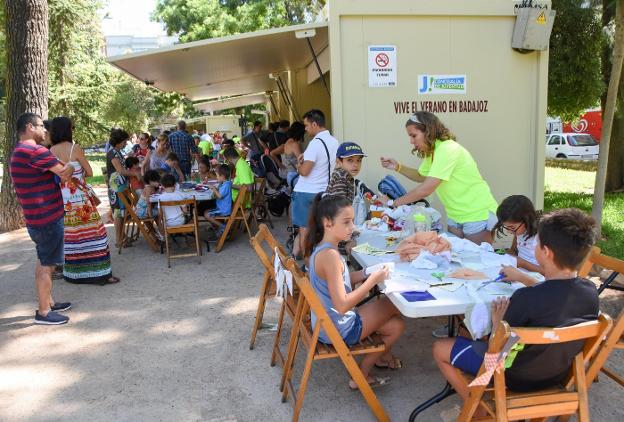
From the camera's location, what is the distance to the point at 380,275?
8.25 feet

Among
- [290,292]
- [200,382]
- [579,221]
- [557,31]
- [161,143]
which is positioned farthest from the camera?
[161,143]

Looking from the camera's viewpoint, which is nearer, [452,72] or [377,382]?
[377,382]

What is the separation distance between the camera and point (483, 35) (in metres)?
5.68

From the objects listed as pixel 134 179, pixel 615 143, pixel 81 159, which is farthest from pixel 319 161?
pixel 615 143

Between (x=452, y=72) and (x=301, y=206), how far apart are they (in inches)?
93.2

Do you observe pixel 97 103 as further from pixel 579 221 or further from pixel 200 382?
pixel 579 221

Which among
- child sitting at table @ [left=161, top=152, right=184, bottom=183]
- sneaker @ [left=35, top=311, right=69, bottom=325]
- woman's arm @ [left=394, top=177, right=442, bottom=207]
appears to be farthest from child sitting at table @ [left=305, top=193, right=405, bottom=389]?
child sitting at table @ [left=161, top=152, right=184, bottom=183]

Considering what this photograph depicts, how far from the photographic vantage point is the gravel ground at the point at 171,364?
2.88m

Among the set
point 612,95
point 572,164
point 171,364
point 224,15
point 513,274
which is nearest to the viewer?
point 513,274

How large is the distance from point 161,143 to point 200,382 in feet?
19.3

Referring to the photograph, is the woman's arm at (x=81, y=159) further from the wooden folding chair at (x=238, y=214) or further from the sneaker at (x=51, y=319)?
the wooden folding chair at (x=238, y=214)

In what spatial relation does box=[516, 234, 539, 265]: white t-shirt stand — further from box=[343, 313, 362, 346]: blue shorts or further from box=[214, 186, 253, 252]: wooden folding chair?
box=[214, 186, 253, 252]: wooden folding chair

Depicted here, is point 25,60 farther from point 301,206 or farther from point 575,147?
point 575,147

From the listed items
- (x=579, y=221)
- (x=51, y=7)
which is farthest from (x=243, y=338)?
(x=51, y=7)
